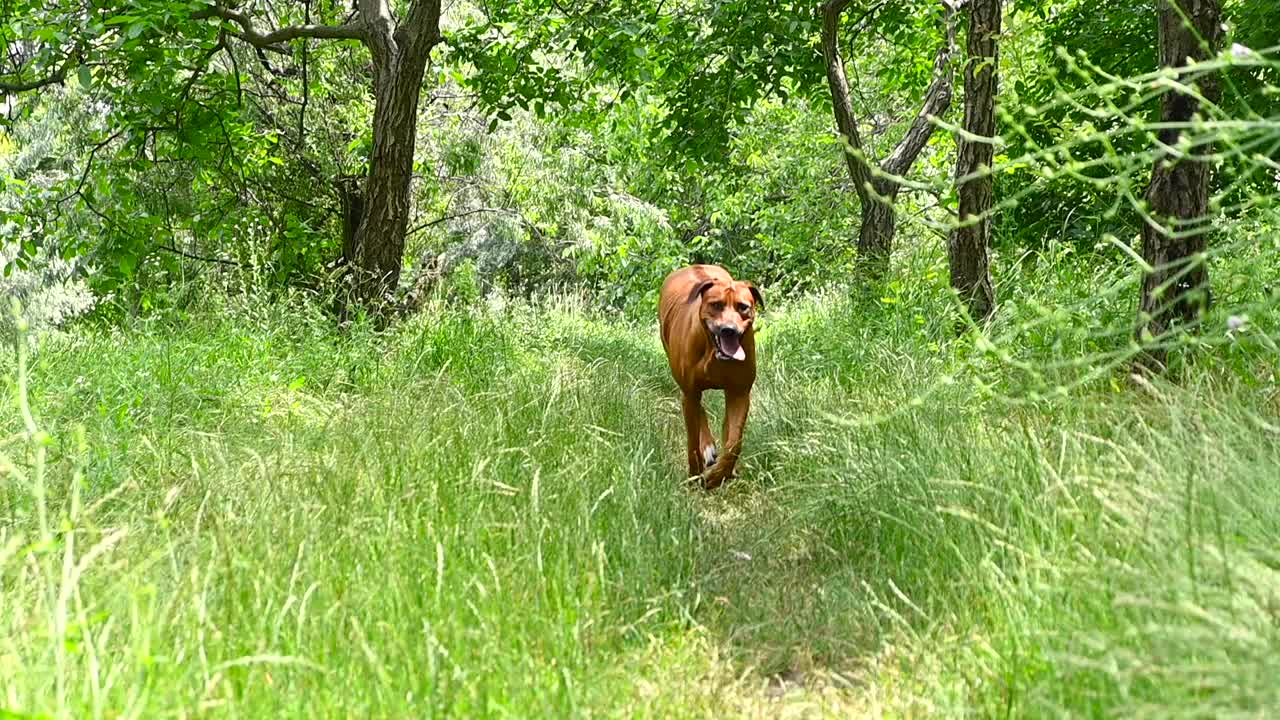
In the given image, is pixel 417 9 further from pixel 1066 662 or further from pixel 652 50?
pixel 1066 662

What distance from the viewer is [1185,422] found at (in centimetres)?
364

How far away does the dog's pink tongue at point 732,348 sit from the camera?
5594 millimetres

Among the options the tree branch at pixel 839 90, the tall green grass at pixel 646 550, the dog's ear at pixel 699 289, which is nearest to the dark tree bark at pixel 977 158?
the tall green grass at pixel 646 550

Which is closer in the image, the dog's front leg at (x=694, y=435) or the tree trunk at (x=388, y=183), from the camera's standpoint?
the dog's front leg at (x=694, y=435)

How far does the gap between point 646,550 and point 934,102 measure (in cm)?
767

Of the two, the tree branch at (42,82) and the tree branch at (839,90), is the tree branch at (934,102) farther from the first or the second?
the tree branch at (42,82)

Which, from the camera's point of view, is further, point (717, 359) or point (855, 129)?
point (855, 129)

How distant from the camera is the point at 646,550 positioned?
400 cm

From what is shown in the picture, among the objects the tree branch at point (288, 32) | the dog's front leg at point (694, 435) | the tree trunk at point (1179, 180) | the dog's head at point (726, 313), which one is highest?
the tree branch at point (288, 32)

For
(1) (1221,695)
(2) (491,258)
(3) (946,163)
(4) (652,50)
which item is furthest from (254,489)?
(2) (491,258)

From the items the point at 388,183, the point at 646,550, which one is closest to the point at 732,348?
the point at 646,550

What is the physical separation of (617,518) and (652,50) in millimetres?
7369

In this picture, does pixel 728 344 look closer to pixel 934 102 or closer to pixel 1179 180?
pixel 1179 180

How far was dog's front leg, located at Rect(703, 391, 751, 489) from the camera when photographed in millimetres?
5746
